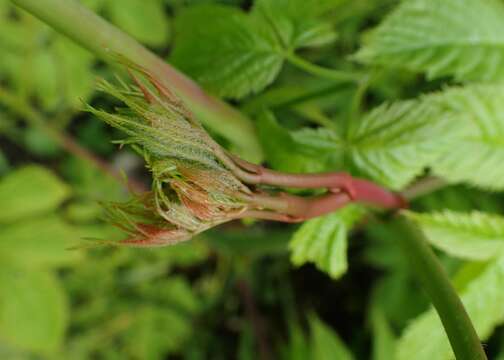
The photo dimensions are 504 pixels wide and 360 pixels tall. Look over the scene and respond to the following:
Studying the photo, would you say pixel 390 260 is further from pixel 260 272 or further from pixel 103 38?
pixel 103 38

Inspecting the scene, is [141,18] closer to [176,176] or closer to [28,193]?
[28,193]

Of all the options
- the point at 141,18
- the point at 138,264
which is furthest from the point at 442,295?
the point at 138,264

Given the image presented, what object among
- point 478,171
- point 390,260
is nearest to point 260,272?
point 390,260

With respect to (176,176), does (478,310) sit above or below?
below

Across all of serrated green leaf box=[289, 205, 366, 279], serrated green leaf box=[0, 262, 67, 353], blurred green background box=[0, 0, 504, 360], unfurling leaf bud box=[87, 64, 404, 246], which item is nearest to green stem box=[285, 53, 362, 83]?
serrated green leaf box=[289, 205, 366, 279]

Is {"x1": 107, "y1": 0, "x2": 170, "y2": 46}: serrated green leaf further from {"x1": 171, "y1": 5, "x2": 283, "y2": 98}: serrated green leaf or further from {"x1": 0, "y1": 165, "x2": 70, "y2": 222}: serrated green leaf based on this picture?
{"x1": 171, "y1": 5, "x2": 283, "y2": 98}: serrated green leaf

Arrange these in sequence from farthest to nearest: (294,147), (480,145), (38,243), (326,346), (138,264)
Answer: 1. (138,264)
2. (38,243)
3. (326,346)
4. (480,145)
5. (294,147)

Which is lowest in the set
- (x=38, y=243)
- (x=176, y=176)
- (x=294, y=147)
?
(x=38, y=243)

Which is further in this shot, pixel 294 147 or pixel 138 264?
pixel 138 264
